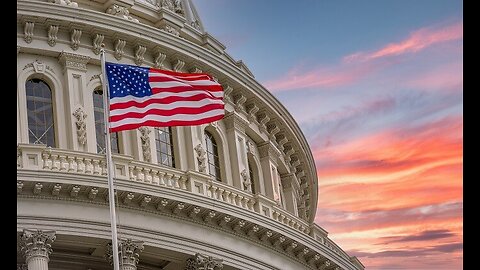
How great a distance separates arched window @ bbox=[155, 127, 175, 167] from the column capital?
8827mm

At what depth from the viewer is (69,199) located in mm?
31156

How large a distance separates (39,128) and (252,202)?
7.71m

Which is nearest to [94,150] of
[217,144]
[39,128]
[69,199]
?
[39,128]

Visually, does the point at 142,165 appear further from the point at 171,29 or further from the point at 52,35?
the point at 171,29

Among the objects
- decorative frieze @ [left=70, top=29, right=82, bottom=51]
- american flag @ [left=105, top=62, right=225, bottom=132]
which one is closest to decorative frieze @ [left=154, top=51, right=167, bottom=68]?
decorative frieze @ [left=70, top=29, right=82, bottom=51]

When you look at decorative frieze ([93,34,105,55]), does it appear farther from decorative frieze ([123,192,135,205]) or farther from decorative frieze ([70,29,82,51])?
decorative frieze ([123,192,135,205])

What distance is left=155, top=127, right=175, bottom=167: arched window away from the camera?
3888 cm

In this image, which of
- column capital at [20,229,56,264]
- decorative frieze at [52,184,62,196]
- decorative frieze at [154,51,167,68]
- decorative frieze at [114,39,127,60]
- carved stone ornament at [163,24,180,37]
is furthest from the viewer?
carved stone ornament at [163,24,180,37]

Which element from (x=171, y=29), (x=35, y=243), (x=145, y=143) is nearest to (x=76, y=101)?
(x=145, y=143)

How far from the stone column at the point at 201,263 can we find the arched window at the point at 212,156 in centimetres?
714

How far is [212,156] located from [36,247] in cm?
1293

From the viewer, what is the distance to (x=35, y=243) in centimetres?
2984

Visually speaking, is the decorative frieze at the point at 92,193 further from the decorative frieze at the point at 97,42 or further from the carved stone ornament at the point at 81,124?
the decorative frieze at the point at 97,42

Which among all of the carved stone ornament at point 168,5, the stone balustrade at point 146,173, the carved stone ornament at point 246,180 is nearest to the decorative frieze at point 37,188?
the stone balustrade at point 146,173
